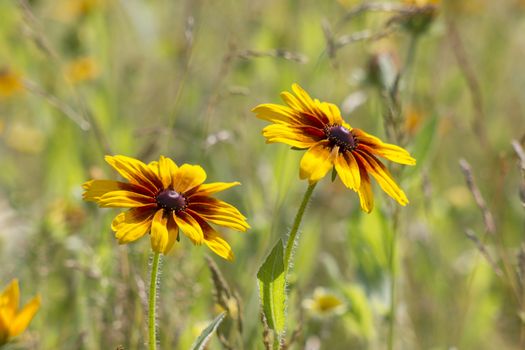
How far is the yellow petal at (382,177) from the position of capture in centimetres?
139

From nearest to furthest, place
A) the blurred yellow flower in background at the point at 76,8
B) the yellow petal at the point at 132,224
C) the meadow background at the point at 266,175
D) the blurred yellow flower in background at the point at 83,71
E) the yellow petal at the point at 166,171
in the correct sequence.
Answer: the yellow petal at the point at 132,224
the yellow petal at the point at 166,171
the meadow background at the point at 266,175
the blurred yellow flower in background at the point at 83,71
the blurred yellow flower in background at the point at 76,8

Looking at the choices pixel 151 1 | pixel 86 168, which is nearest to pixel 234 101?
pixel 151 1

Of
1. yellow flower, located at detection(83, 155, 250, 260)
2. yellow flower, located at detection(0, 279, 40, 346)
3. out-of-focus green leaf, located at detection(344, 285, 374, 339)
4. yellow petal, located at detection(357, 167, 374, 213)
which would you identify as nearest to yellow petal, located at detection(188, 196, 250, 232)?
yellow flower, located at detection(83, 155, 250, 260)

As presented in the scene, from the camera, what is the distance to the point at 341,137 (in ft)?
4.81

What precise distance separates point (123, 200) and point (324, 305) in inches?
43.9

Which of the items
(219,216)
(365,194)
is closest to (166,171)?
(219,216)

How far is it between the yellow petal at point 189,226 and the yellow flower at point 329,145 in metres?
0.21

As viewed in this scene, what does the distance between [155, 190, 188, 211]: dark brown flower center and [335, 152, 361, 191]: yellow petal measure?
0.98ft

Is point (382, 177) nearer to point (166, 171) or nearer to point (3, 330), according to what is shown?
point (166, 171)

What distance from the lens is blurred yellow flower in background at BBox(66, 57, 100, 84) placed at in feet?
12.1

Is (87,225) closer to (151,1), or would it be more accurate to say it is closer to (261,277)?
(261,277)

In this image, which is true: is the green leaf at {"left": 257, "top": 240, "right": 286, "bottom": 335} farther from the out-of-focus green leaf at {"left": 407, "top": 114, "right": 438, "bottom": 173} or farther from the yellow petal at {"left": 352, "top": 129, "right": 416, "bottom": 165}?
the out-of-focus green leaf at {"left": 407, "top": 114, "right": 438, "bottom": 173}

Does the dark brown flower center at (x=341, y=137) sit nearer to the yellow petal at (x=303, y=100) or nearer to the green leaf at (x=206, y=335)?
the yellow petal at (x=303, y=100)

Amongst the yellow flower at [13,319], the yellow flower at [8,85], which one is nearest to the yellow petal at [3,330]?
the yellow flower at [13,319]
